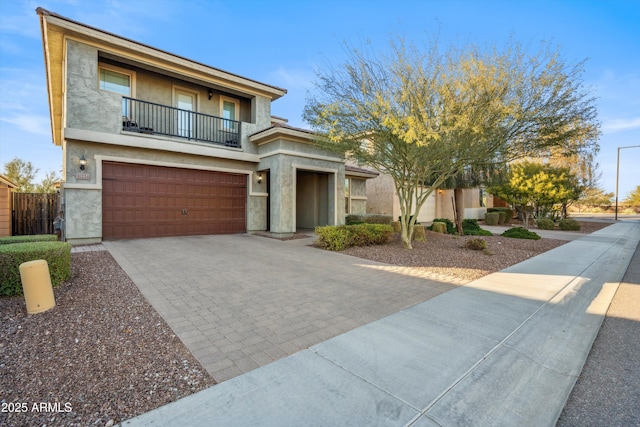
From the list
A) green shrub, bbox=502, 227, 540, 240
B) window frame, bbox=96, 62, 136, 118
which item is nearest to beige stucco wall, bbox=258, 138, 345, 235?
window frame, bbox=96, 62, 136, 118

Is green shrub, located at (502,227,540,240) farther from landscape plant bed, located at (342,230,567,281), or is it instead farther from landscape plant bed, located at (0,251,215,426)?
landscape plant bed, located at (0,251,215,426)

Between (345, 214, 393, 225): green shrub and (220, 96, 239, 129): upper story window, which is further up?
(220, 96, 239, 129): upper story window

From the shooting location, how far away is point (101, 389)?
2482 mm

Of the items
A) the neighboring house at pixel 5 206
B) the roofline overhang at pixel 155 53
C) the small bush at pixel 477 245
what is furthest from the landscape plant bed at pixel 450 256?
the neighboring house at pixel 5 206

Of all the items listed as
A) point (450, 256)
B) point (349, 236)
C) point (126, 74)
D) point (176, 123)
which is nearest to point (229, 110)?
point (176, 123)

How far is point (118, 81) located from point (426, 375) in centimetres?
1337

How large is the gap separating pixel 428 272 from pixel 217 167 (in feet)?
29.7

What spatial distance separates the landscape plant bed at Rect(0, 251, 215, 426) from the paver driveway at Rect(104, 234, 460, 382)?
0.85 ft

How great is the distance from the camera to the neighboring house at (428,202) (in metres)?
20.6

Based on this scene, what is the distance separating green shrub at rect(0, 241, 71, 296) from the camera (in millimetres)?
4359

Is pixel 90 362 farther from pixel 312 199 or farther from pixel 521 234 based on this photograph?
pixel 521 234

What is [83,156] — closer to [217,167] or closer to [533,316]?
[217,167]

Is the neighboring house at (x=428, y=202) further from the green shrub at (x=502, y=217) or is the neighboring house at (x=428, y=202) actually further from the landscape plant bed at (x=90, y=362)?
the landscape plant bed at (x=90, y=362)

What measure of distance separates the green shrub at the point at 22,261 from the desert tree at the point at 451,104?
6.67 metres
